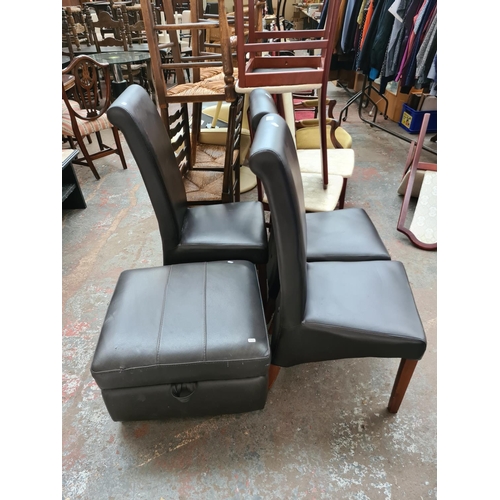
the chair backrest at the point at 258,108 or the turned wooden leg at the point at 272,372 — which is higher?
the chair backrest at the point at 258,108

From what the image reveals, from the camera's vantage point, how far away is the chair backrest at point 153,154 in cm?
111

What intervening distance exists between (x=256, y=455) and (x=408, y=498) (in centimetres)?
49

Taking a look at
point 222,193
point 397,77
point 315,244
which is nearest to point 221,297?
point 315,244

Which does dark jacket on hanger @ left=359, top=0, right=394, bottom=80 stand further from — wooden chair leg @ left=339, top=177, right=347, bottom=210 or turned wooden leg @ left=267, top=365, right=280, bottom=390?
turned wooden leg @ left=267, top=365, right=280, bottom=390

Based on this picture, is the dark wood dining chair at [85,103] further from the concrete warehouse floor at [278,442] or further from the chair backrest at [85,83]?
the concrete warehouse floor at [278,442]

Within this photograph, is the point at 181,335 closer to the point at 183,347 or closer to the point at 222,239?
the point at 183,347

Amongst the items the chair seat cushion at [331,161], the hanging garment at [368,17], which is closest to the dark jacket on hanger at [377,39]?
the hanging garment at [368,17]

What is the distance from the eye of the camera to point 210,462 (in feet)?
3.74

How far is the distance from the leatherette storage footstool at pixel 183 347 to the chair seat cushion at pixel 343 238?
336 mm

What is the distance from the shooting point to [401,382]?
1.17 m

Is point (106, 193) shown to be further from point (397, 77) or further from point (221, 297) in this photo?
point (397, 77)

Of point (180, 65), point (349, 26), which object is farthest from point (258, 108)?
point (349, 26)

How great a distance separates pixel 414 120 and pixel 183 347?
3522mm

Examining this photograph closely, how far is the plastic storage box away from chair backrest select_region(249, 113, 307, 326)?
3.14m
